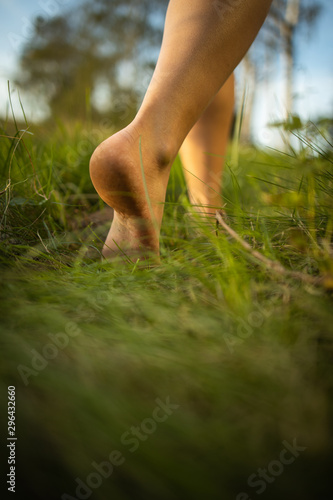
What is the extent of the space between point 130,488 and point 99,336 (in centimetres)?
18

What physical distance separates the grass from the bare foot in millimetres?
132

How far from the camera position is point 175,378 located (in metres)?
0.36

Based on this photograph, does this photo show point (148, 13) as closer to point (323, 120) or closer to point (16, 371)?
point (323, 120)

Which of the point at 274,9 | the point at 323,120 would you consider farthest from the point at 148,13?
the point at 323,120

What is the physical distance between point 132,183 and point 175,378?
42cm

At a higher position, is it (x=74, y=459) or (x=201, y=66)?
(x=201, y=66)

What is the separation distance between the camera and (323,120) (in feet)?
3.06

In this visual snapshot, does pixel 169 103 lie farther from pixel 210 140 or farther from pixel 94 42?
pixel 94 42

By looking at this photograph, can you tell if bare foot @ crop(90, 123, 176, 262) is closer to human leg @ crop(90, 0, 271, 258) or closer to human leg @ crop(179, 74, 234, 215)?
human leg @ crop(90, 0, 271, 258)

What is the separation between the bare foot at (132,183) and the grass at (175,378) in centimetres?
13

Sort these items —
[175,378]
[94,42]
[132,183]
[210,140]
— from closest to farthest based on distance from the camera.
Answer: [175,378] → [132,183] → [210,140] → [94,42]

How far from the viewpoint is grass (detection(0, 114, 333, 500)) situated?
29 cm

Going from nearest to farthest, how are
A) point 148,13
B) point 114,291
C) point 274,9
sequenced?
point 114,291, point 274,9, point 148,13

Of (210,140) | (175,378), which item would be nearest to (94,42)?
(210,140)
